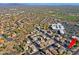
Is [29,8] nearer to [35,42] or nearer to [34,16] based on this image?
[34,16]

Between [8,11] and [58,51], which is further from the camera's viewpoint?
[8,11]

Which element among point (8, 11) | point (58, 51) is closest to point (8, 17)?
point (8, 11)

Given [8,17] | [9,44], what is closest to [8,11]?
[8,17]

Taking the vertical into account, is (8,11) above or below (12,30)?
above

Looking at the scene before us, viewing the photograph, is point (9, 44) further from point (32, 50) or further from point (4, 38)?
→ point (32, 50)

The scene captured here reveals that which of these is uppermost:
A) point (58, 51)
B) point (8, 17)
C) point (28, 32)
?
point (8, 17)

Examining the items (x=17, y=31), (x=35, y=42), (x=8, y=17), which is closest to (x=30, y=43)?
(x=35, y=42)

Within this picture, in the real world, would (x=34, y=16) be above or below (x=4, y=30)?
above
